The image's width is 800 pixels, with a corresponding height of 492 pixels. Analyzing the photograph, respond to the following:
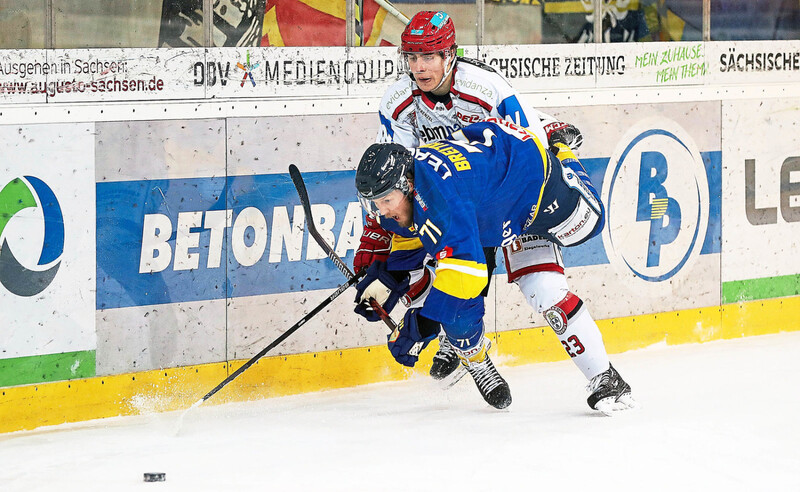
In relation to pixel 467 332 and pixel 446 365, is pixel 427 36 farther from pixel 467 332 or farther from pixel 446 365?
pixel 446 365

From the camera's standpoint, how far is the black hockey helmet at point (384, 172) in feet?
10.8

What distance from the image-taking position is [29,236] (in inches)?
155

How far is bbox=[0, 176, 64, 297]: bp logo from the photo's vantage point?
3.88 metres

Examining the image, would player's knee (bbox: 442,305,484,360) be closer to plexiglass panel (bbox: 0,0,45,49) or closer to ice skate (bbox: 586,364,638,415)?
ice skate (bbox: 586,364,638,415)

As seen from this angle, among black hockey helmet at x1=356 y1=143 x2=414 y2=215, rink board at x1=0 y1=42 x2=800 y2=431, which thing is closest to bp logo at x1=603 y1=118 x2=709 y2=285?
rink board at x1=0 y1=42 x2=800 y2=431

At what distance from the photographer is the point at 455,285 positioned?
10.9ft

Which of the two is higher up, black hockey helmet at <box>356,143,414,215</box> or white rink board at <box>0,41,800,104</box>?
white rink board at <box>0,41,800,104</box>

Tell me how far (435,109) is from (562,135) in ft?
1.52

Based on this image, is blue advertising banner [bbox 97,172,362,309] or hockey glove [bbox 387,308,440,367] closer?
hockey glove [bbox 387,308,440,367]

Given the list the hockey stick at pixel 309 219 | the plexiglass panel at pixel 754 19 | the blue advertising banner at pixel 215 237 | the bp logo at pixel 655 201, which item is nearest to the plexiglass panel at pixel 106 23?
the blue advertising banner at pixel 215 237

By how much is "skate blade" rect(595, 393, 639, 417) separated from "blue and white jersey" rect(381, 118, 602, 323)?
0.58 m

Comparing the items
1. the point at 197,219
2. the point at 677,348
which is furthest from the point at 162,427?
the point at 677,348

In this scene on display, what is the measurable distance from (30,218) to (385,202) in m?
1.34

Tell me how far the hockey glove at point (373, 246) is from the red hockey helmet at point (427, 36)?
0.67 meters
